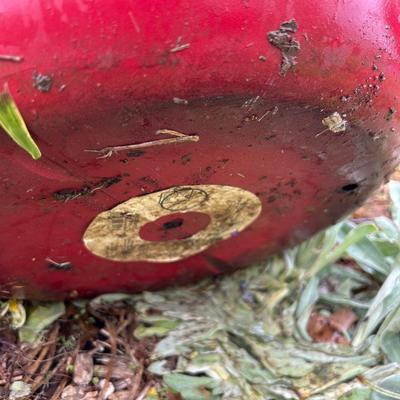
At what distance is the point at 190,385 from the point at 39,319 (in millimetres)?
265

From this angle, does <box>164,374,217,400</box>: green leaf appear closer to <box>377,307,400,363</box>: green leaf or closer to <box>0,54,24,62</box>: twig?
<box>377,307,400,363</box>: green leaf

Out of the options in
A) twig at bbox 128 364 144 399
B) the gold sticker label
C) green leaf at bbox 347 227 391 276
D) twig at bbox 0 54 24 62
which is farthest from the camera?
green leaf at bbox 347 227 391 276

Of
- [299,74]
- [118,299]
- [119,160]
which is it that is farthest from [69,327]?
[299,74]

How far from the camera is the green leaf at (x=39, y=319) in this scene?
98cm

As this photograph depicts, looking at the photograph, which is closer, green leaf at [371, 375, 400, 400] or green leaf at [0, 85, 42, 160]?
green leaf at [0, 85, 42, 160]

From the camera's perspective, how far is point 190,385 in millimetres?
893

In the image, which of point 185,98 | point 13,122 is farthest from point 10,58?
point 185,98

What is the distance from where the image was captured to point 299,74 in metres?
0.64

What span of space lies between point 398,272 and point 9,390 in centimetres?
58

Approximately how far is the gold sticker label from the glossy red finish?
0.08 feet

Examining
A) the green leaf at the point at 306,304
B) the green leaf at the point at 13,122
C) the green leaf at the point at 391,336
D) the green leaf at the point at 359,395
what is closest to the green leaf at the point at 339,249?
the green leaf at the point at 306,304

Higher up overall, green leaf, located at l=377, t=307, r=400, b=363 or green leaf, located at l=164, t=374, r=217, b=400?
green leaf, located at l=377, t=307, r=400, b=363

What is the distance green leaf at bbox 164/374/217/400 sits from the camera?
0.89 metres

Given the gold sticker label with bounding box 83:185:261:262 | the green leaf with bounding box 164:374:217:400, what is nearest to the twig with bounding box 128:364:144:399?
the green leaf with bounding box 164:374:217:400
